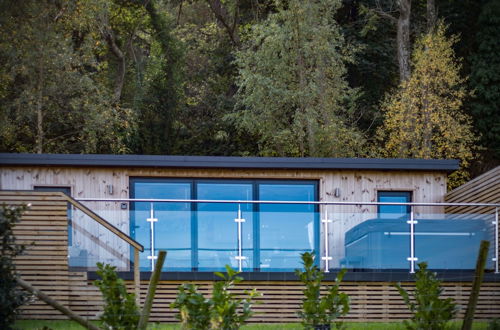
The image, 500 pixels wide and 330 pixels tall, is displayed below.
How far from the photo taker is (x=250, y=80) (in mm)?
26438

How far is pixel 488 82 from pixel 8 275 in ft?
74.2

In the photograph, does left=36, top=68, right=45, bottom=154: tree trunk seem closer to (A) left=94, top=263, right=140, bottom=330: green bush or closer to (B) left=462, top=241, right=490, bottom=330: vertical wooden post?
(A) left=94, top=263, right=140, bottom=330: green bush

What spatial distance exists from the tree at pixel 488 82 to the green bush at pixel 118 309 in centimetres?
2136

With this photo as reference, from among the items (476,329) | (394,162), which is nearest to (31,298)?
(476,329)

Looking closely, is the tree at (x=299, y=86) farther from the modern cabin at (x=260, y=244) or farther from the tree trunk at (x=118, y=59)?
the modern cabin at (x=260, y=244)

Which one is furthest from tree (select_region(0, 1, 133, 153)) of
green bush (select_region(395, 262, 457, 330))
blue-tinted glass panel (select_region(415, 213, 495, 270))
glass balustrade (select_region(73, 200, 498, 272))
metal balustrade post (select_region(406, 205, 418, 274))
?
green bush (select_region(395, 262, 457, 330))

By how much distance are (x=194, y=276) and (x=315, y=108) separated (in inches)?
503

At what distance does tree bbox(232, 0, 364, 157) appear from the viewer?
2634 cm

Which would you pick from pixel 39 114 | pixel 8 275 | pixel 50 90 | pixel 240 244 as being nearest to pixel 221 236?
pixel 240 244

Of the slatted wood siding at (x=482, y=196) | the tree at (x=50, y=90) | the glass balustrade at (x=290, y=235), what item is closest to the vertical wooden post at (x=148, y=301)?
the glass balustrade at (x=290, y=235)

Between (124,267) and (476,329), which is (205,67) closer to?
(124,267)

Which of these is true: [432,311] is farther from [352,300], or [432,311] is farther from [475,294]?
[352,300]

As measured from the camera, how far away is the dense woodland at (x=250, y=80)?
25.3 meters

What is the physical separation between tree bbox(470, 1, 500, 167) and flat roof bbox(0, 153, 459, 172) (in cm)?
1298
